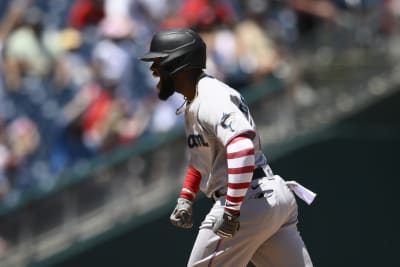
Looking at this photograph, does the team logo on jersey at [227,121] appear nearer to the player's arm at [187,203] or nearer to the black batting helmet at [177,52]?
the black batting helmet at [177,52]

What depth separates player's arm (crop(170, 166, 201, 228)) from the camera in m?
5.29

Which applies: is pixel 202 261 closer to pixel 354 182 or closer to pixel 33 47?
pixel 354 182

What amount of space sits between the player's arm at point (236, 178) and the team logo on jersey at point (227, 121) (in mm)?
68

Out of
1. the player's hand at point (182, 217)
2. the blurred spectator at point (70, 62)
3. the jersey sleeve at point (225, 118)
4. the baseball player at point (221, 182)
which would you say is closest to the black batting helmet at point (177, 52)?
the baseball player at point (221, 182)

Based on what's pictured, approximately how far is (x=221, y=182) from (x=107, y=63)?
4.62 meters

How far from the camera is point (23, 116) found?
10195mm

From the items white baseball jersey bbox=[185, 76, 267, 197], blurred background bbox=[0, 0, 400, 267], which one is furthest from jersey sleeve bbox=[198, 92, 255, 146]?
blurred background bbox=[0, 0, 400, 267]

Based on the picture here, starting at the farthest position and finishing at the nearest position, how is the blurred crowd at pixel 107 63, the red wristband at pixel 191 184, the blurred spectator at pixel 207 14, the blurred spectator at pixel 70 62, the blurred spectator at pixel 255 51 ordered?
the blurred spectator at pixel 70 62, the blurred spectator at pixel 207 14, the blurred crowd at pixel 107 63, the blurred spectator at pixel 255 51, the red wristband at pixel 191 184

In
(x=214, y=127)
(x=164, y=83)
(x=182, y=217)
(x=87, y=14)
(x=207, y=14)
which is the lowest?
(x=87, y=14)

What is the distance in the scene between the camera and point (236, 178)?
4.80 metres

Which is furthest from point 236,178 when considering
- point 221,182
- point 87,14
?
point 87,14

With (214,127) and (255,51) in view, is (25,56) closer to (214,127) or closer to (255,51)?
(255,51)

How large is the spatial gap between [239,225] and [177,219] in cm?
47

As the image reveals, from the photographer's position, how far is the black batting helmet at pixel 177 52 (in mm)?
5066
